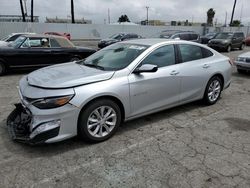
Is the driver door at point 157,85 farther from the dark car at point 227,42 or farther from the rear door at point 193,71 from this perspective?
the dark car at point 227,42

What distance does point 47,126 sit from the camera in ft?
10.7

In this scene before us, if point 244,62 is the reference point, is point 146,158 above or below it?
below

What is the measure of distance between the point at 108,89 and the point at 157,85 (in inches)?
40.6

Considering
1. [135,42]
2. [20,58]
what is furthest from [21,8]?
[135,42]

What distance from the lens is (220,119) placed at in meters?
4.83

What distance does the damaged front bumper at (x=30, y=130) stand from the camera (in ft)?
10.7

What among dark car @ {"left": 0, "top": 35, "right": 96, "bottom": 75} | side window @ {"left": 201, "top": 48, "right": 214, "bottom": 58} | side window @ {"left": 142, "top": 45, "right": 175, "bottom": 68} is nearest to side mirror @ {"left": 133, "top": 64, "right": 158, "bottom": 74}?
side window @ {"left": 142, "top": 45, "right": 175, "bottom": 68}

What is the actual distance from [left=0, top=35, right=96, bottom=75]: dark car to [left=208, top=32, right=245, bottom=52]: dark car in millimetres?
13636

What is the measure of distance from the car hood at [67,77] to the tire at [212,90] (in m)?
2.58

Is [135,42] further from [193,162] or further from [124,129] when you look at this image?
[193,162]

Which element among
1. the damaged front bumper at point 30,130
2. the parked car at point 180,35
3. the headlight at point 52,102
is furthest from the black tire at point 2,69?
the parked car at point 180,35

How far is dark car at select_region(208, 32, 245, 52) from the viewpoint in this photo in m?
19.7

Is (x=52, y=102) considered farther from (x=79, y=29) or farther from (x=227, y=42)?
(x=79, y=29)

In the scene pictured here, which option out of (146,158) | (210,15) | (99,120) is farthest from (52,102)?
(210,15)
